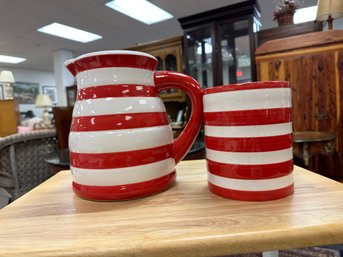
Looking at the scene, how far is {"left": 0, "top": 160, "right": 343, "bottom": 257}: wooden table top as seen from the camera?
22cm

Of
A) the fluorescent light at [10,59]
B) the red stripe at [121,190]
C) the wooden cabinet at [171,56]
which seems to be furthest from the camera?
the fluorescent light at [10,59]

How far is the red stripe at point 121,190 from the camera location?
33 centimetres

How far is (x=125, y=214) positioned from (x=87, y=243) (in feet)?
0.22

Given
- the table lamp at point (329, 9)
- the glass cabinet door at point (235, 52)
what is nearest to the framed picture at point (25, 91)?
the glass cabinet door at point (235, 52)

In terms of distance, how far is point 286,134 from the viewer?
12.1 inches

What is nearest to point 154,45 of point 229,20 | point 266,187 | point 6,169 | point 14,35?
point 229,20

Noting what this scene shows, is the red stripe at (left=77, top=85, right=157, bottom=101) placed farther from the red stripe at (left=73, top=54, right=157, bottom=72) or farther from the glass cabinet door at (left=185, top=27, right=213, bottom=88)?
the glass cabinet door at (left=185, top=27, right=213, bottom=88)

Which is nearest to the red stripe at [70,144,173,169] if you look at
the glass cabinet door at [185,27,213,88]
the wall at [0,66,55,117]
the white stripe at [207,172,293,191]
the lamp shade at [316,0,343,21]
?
the white stripe at [207,172,293,191]

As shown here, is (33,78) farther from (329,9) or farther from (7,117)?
(329,9)

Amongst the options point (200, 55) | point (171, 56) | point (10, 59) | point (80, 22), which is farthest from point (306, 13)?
point (10, 59)

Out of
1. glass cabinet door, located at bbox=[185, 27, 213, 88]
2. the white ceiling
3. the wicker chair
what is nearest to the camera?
Answer: the wicker chair

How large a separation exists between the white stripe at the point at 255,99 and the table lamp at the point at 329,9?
1.89m

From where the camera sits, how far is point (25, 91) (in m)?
7.11

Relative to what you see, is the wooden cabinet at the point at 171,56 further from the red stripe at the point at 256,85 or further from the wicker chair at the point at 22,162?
the red stripe at the point at 256,85
